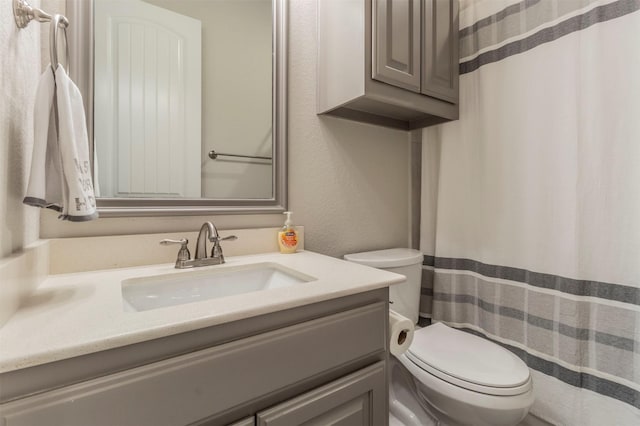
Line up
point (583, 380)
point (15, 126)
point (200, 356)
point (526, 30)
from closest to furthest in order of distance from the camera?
point (200, 356), point (15, 126), point (583, 380), point (526, 30)

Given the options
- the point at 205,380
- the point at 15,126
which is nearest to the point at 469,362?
the point at 205,380

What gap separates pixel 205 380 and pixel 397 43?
1202 mm

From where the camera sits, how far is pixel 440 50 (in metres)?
1.22

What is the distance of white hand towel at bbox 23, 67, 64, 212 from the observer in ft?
1.77

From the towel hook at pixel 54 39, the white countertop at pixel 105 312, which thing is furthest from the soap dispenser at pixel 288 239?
the towel hook at pixel 54 39

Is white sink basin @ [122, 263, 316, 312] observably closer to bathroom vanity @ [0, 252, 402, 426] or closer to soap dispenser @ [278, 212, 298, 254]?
bathroom vanity @ [0, 252, 402, 426]

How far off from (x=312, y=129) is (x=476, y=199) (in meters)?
0.82

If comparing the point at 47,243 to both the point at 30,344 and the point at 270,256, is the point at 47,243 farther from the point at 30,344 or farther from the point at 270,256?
the point at 270,256

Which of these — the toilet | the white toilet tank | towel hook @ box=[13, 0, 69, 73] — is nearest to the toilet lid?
the toilet

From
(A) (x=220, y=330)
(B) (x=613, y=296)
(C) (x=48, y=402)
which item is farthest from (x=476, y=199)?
(C) (x=48, y=402)

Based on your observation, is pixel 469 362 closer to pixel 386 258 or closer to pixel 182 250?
pixel 386 258

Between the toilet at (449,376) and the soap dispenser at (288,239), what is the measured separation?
11.1 inches

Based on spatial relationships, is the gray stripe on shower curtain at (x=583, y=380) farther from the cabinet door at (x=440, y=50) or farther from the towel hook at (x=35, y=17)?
the towel hook at (x=35, y=17)

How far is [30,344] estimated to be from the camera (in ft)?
1.29
